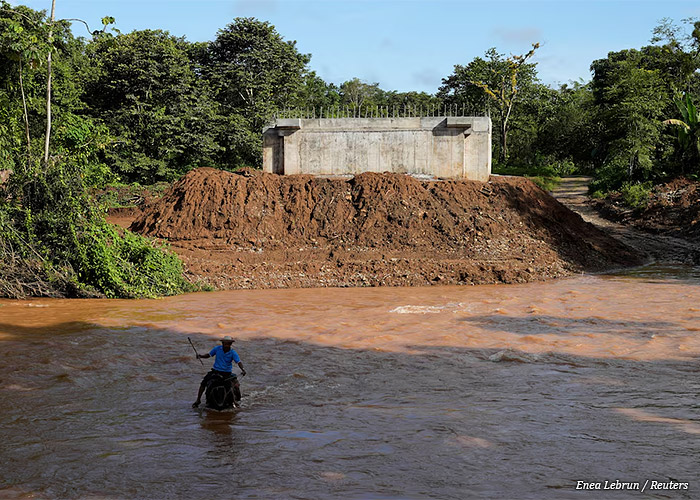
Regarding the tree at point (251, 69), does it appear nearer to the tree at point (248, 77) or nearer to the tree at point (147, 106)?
the tree at point (248, 77)

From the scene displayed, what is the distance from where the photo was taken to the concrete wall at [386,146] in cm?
2253

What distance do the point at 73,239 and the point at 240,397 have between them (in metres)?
9.35

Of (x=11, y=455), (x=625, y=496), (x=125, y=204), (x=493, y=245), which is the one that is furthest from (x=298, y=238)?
(x=625, y=496)

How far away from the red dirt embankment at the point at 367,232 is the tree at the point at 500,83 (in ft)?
78.6

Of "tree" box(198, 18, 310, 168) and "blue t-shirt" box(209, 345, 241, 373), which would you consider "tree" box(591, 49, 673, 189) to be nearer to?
"tree" box(198, 18, 310, 168)

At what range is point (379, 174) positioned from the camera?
21578 mm

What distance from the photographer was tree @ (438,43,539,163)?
146 ft

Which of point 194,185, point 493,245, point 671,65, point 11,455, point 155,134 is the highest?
point 671,65

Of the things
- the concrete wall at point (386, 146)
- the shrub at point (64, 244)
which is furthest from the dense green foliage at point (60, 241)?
the concrete wall at point (386, 146)

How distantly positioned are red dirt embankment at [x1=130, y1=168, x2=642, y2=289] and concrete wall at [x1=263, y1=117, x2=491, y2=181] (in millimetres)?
1124

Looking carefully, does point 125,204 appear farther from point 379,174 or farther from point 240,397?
point 240,397

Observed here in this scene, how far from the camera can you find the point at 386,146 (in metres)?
22.8

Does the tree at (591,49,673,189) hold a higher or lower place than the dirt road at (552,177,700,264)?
higher

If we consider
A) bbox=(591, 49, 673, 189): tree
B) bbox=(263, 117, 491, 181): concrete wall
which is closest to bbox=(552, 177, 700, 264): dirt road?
bbox=(591, 49, 673, 189): tree
